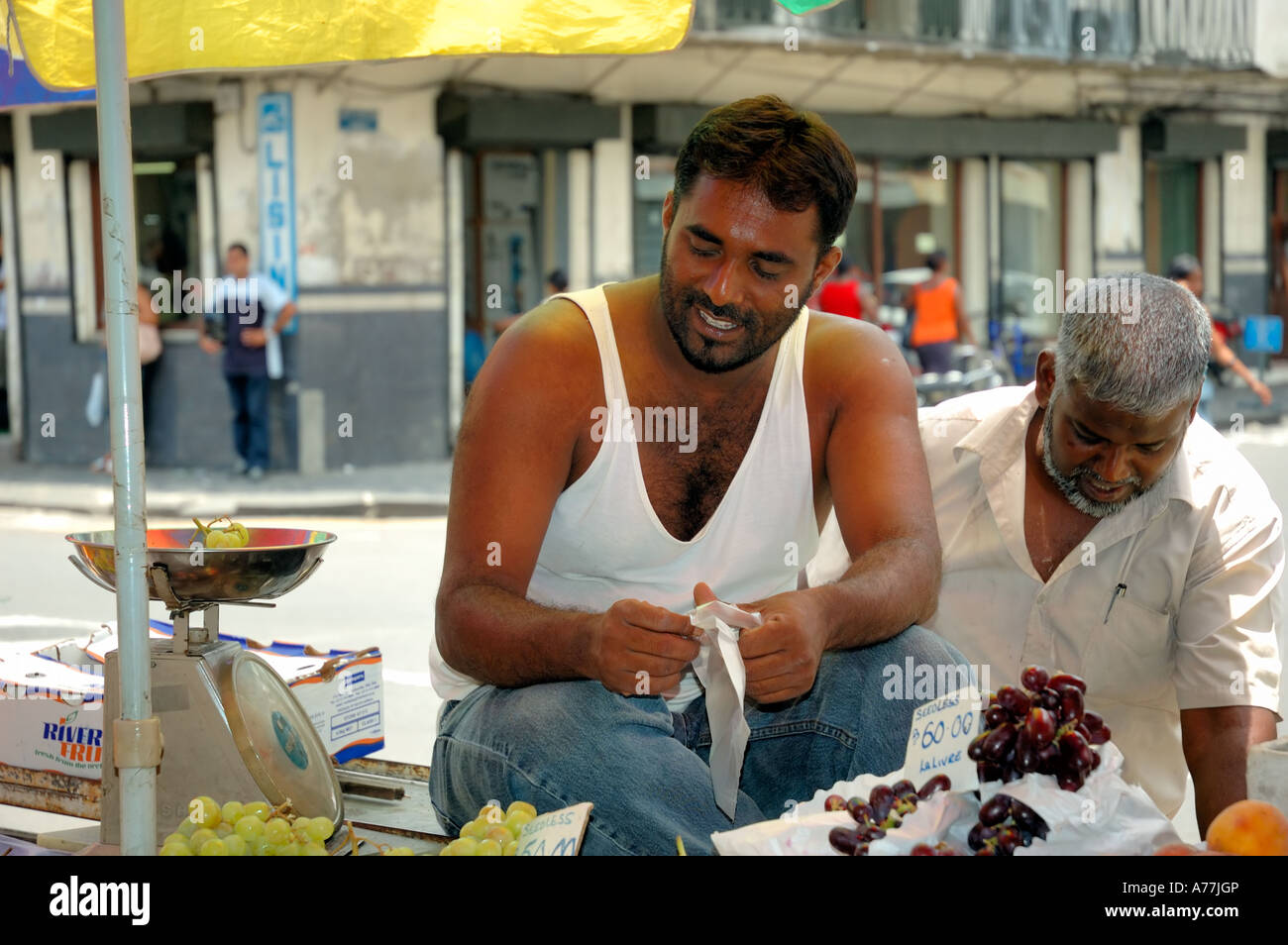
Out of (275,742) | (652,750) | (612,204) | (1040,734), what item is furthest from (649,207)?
(1040,734)

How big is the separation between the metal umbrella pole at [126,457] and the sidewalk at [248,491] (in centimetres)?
852

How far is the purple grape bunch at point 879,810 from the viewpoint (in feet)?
5.87

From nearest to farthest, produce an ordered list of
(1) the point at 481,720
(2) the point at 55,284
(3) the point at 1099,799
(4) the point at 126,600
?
(3) the point at 1099,799 → (4) the point at 126,600 → (1) the point at 481,720 → (2) the point at 55,284

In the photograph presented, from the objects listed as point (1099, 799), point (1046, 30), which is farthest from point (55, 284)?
point (1099, 799)

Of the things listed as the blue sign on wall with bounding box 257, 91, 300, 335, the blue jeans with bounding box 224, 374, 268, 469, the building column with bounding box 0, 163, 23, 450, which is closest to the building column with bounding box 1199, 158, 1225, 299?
the blue sign on wall with bounding box 257, 91, 300, 335

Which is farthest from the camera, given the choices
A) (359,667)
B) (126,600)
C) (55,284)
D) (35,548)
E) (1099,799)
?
(55,284)

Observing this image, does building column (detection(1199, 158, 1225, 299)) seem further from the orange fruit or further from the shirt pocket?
the orange fruit

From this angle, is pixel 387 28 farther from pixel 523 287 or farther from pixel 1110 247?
pixel 1110 247

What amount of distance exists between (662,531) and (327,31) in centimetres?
111

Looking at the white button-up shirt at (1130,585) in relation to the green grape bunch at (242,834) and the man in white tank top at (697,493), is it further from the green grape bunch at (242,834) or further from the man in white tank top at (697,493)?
the green grape bunch at (242,834)

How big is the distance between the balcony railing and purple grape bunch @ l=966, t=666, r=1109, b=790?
538 inches

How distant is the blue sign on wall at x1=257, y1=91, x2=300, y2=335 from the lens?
13.0m

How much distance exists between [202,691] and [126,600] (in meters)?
0.68

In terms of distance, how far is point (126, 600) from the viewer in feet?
6.68
